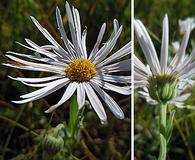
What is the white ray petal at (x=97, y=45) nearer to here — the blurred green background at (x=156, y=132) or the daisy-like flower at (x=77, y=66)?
the daisy-like flower at (x=77, y=66)

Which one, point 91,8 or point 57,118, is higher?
point 91,8

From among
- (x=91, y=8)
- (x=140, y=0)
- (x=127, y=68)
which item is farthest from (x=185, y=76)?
(x=140, y=0)

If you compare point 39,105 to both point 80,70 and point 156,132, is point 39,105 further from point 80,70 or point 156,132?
point 156,132

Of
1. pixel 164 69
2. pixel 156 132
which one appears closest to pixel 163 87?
pixel 164 69

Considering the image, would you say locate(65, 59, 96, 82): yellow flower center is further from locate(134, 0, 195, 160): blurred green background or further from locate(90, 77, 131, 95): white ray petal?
locate(134, 0, 195, 160): blurred green background

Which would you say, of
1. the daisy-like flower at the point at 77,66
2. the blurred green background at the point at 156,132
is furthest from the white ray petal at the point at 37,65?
the blurred green background at the point at 156,132

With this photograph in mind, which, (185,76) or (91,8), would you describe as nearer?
(185,76)

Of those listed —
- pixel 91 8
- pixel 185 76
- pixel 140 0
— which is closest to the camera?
pixel 185 76

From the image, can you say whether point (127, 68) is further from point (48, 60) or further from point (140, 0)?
point (140, 0)
